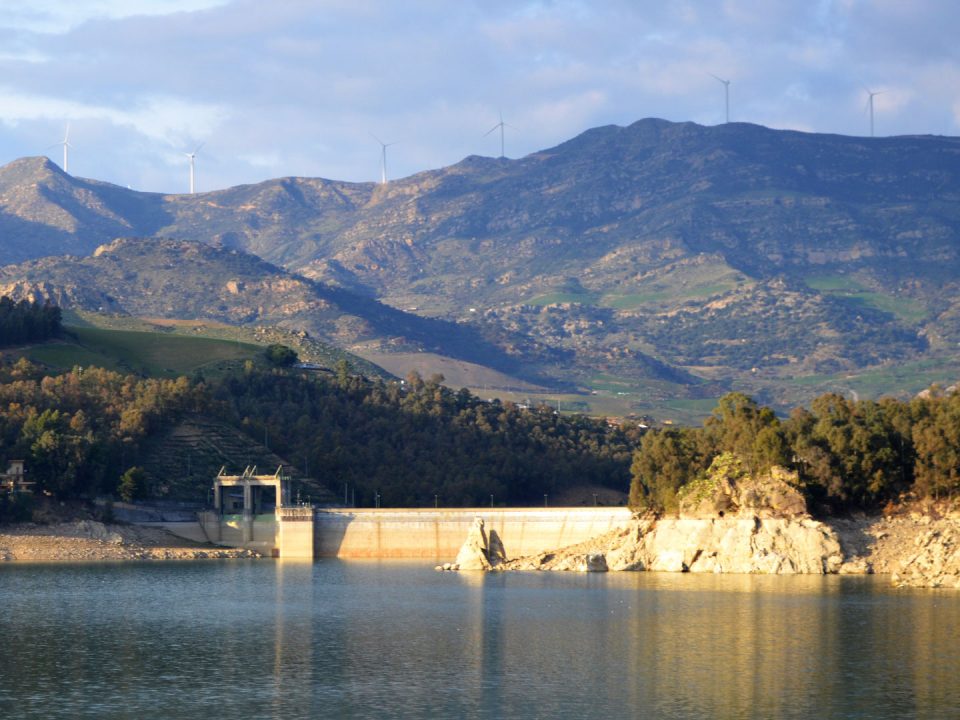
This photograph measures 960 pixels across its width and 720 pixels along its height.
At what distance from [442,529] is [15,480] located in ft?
132

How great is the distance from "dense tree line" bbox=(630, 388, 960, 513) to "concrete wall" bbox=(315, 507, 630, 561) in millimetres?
7249

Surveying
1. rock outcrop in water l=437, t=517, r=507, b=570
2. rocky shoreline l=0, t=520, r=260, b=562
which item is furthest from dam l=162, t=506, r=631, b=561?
rocky shoreline l=0, t=520, r=260, b=562

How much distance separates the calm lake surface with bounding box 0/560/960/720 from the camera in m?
69.4

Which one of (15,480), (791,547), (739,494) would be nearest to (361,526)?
(15,480)

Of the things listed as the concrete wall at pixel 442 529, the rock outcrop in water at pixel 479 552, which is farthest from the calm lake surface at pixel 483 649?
the concrete wall at pixel 442 529

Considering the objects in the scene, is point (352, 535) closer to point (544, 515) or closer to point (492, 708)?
point (544, 515)

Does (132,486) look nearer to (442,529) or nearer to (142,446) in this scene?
(142,446)

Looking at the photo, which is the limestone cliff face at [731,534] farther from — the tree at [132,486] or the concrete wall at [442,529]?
the tree at [132,486]

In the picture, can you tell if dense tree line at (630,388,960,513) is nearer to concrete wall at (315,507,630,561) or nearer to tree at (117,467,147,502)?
concrete wall at (315,507,630,561)

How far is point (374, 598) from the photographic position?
11312 cm

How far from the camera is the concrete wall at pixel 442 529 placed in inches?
5738

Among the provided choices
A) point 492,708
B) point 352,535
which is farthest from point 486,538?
point 492,708

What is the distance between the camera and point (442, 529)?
509 feet

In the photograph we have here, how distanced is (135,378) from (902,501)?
9733cm
